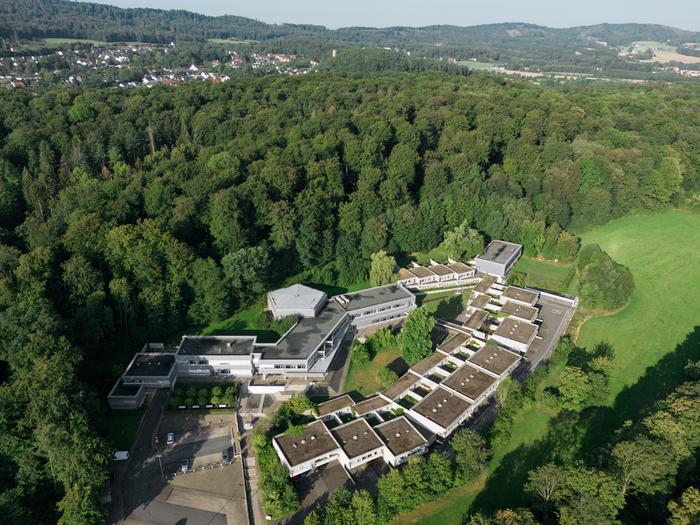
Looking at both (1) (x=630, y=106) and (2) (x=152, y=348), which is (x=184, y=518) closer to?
(2) (x=152, y=348)

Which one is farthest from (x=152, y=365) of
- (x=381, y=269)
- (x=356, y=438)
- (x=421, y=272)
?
(x=421, y=272)

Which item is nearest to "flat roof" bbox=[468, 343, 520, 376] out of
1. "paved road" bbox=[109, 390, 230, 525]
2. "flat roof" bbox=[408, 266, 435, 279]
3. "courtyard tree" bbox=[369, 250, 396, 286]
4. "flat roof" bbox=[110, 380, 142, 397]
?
"flat roof" bbox=[408, 266, 435, 279]

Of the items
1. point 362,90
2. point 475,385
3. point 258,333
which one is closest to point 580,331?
point 475,385

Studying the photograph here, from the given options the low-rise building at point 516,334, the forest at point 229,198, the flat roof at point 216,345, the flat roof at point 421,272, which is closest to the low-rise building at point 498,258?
the forest at point 229,198

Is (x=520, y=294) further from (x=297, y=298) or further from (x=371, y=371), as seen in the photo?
(x=297, y=298)

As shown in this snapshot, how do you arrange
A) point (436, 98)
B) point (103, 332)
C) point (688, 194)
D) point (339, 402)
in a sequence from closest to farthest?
point (339, 402) → point (103, 332) → point (688, 194) → point (436, 98)

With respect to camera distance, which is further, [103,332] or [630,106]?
[630,106]
